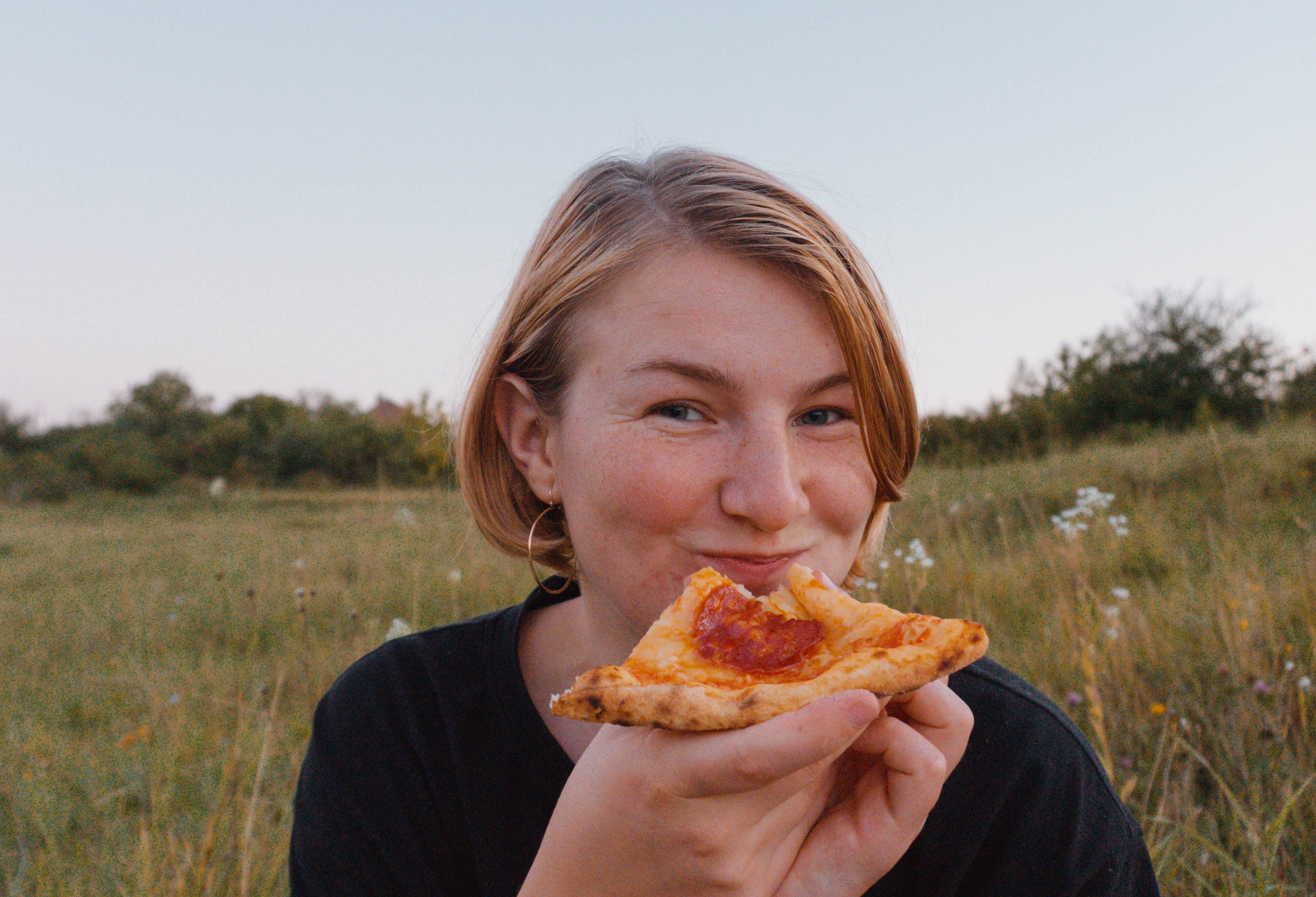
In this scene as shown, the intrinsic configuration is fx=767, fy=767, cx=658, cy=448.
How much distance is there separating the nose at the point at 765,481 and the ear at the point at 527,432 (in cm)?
63

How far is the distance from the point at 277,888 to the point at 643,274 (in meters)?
2.30

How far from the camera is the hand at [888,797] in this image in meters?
1.28

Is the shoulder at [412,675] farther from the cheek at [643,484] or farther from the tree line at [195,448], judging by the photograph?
the tree line at [195,448]

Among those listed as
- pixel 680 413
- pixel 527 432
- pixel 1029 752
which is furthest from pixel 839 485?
pixel 527 432

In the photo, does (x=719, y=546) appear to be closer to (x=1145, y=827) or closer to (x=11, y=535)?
(x=1145, y=827)

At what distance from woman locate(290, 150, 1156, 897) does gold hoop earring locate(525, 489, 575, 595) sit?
0.68 ft

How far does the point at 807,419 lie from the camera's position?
1811 millimetres

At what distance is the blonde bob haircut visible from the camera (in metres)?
1.80

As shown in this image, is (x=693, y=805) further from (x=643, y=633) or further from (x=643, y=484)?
(x=643, y=633)

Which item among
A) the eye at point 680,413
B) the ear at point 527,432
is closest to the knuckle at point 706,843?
the eye at point 680,413

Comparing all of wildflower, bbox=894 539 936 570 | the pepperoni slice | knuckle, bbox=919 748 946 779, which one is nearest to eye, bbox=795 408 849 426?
the pepperoni slice

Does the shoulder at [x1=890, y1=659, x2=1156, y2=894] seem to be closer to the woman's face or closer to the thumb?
the woman's face

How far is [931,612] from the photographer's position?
4238mm

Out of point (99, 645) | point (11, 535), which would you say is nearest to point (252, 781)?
point (99, 645)
